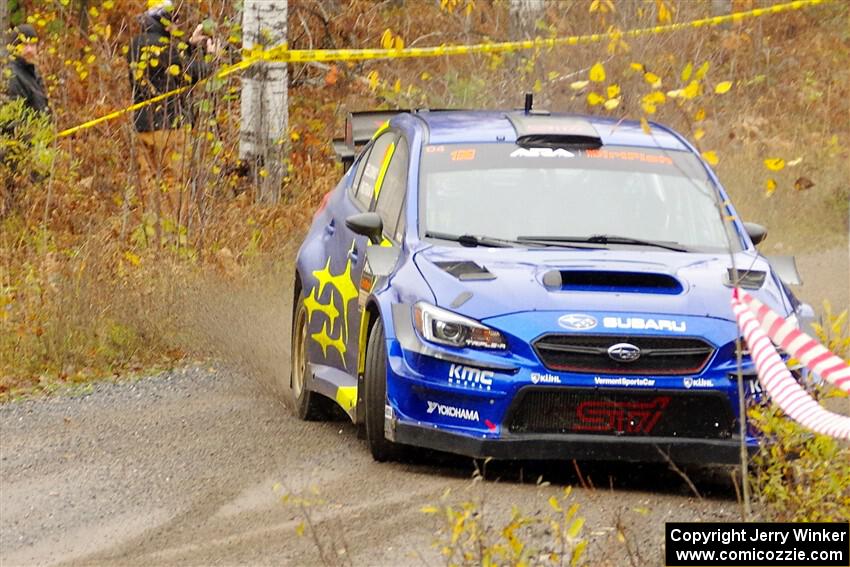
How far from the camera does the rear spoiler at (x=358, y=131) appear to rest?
11195mm

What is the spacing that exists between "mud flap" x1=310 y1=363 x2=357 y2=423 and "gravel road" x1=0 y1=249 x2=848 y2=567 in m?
0.21

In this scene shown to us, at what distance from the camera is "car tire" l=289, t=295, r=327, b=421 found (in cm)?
967

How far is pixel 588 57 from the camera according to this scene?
1886 centimetres

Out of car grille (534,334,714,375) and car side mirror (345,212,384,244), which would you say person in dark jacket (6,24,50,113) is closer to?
car side mirror (345,212,384,244)

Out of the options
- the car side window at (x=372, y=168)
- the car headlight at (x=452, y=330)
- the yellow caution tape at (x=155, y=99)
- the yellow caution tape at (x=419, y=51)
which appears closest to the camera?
the car headlight at (x=452, y=330)

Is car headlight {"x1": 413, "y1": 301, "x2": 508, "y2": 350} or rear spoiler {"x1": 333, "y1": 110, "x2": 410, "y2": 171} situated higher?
rear spoiler {"x1": 333, "y1": 110, "x2": 410, "y2": 171}

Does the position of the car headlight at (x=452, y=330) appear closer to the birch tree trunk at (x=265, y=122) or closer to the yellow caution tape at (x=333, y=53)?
the yellow caution tape at (x=333, y=53)

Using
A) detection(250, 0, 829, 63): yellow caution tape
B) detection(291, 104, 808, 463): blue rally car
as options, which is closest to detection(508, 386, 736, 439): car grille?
detection(291, 104, 808, 463): blue rally car

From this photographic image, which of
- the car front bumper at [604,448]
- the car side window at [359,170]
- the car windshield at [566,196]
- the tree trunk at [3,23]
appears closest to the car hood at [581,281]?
the car windshield at [566,196]

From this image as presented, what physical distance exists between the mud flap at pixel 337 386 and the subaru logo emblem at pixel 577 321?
1365 mm

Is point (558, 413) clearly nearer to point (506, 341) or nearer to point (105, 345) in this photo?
point (506, 341)

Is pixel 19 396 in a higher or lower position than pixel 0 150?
lower

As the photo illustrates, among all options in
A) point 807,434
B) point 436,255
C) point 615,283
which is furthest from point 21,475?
point 807,434

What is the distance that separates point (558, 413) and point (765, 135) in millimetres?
13621
